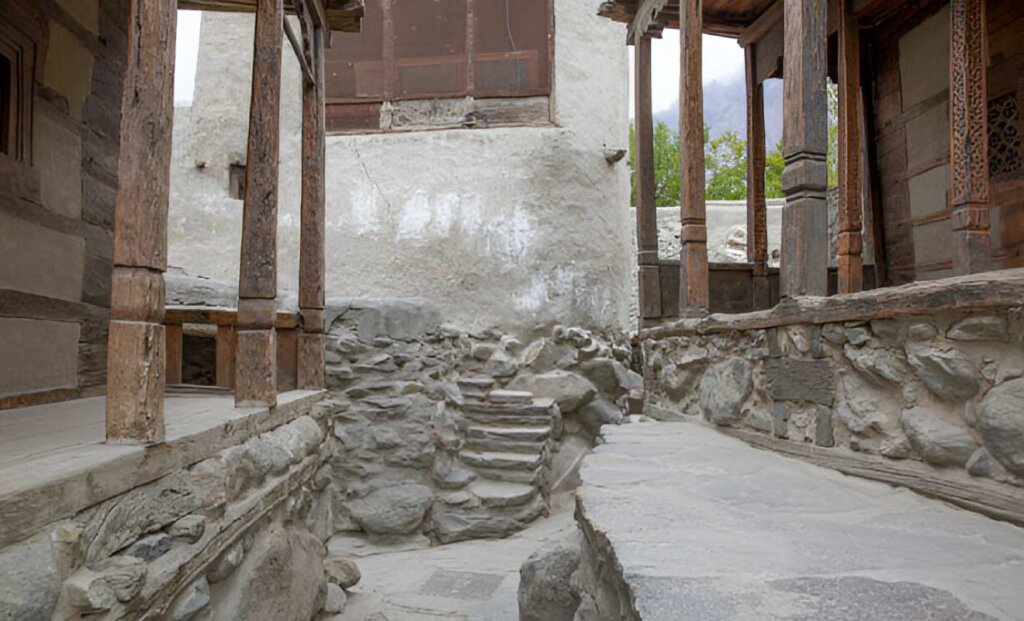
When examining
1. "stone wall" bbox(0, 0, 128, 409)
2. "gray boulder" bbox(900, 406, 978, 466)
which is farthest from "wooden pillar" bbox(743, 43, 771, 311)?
"stone wall" bbox(0, 0, 128, 409)

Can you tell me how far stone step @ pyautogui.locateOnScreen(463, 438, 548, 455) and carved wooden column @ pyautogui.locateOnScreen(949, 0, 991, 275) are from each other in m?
3.81

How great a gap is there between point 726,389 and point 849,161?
2.21 metres

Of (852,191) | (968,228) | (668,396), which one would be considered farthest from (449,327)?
(968,228)

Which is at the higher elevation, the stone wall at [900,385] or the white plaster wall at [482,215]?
the white plaster wall at [482,215]

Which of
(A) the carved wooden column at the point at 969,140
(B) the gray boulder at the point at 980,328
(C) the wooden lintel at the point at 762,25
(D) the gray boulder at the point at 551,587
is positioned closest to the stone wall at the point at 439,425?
(D) the gray boulder at the point at 551,587

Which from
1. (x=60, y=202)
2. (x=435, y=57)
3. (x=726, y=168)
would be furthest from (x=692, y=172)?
(x=726, y=168)

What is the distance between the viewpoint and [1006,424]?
1.83 metres

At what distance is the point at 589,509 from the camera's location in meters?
2.09

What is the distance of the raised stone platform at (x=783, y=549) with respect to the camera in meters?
1.29

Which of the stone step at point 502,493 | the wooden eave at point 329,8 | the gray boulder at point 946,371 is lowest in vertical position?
the stone step at point 502,493

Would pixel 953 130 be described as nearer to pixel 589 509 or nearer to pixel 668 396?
pixel 668 396

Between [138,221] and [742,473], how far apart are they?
7.66ft

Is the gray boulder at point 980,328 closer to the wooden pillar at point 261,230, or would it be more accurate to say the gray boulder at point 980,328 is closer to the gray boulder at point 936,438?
the gray boulder at point 936,438

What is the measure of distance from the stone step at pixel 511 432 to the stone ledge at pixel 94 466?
375 cm
